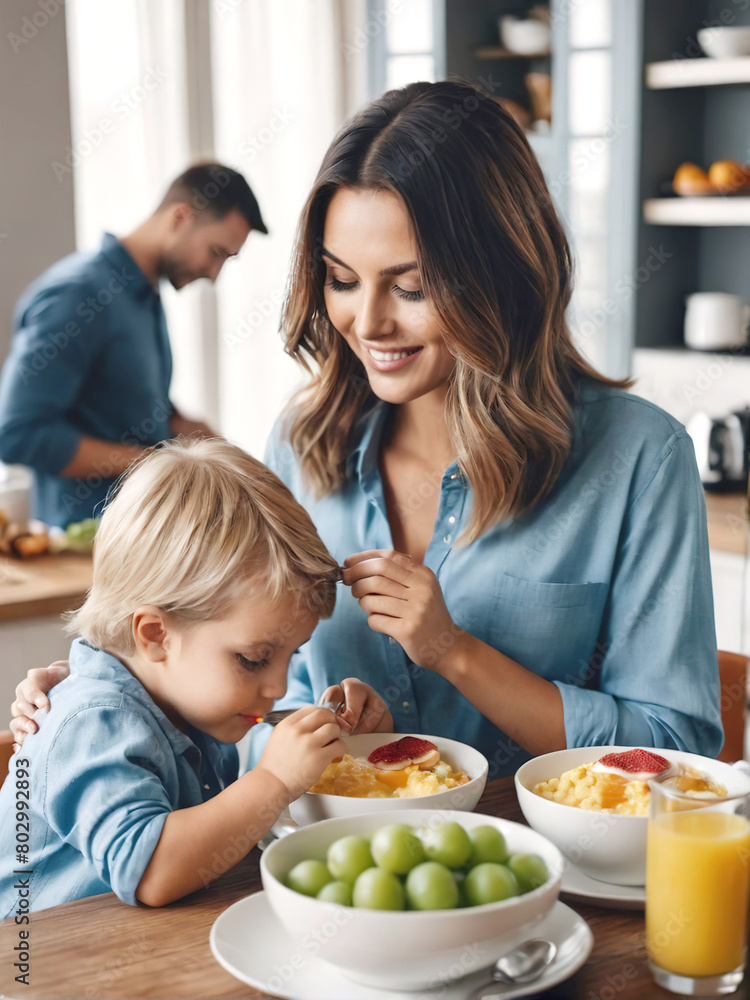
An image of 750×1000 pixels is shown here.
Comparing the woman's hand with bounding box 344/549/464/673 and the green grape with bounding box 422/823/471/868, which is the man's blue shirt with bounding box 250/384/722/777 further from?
the green grape with bounding box 422/823/471/868

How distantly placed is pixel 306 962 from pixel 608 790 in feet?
1.01

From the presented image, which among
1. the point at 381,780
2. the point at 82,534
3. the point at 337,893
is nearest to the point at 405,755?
the point at 381,780

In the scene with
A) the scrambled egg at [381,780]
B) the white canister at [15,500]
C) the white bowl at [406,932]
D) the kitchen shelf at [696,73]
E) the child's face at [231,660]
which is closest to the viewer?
the white bowl at [406,932]

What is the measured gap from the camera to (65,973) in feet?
2.69

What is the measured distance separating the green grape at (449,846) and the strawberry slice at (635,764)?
0.83ft

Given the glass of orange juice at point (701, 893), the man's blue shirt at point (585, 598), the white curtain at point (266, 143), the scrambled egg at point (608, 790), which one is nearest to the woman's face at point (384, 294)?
the man's blue shirt at point (585, 598)

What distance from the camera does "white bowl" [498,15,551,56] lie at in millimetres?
4434

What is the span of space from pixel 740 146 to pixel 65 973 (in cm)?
412

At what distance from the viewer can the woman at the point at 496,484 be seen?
4.12ft

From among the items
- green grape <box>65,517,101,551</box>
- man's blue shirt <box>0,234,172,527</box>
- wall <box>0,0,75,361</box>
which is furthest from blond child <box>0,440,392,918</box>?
wall <box>0,0,75,361</box>

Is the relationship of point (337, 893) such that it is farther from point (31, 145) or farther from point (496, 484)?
point (31, 145)

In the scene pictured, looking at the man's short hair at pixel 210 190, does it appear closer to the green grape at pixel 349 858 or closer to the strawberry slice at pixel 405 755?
the strawberry slice at pixel 405 755

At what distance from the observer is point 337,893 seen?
74cm

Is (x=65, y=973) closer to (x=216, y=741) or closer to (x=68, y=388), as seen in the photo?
(x=216, y=741)
